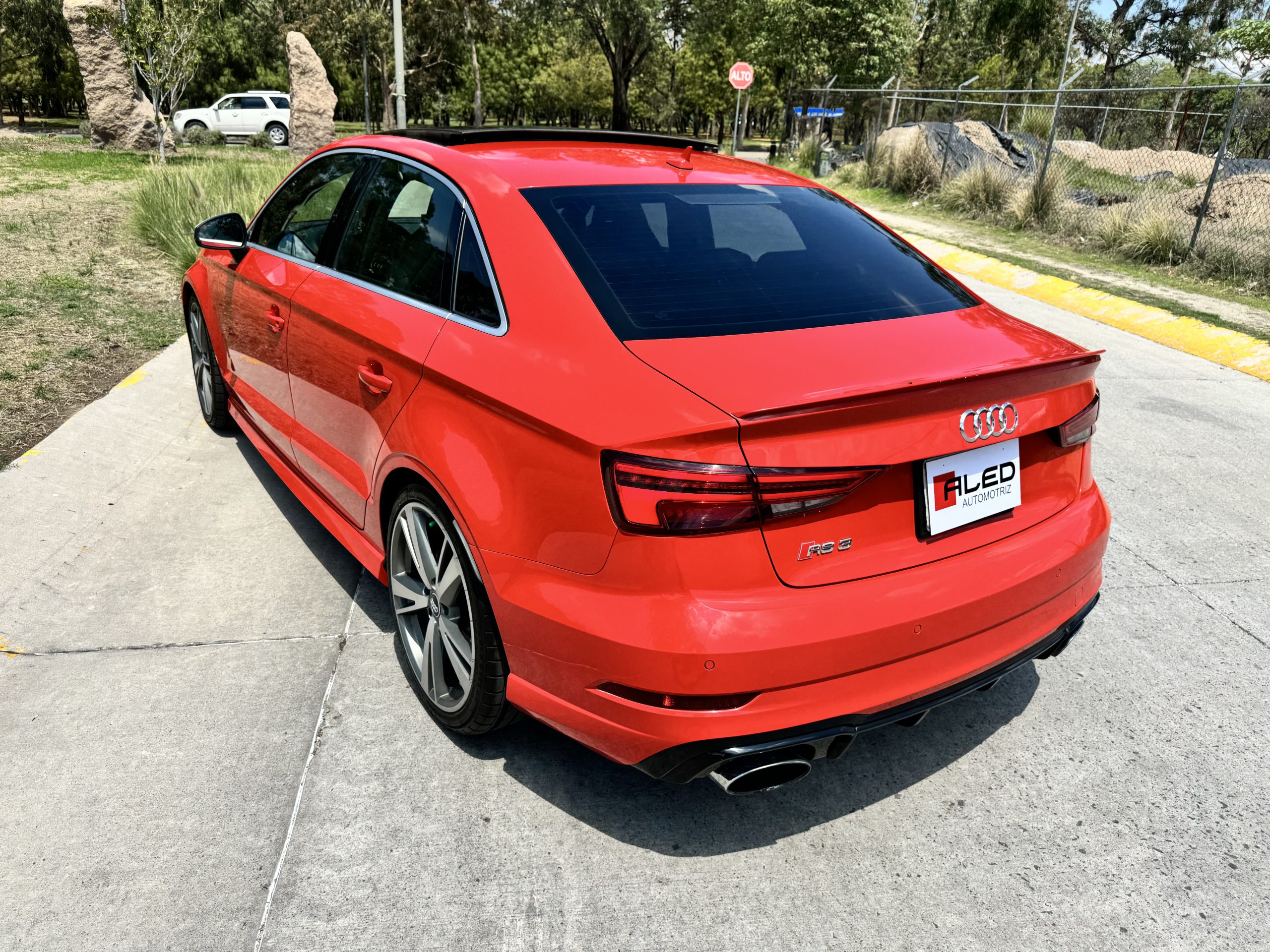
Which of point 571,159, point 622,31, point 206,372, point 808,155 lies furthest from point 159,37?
point 622,31

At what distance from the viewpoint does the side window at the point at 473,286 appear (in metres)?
2.53

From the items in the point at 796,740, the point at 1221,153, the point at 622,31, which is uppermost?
the point at 622,31

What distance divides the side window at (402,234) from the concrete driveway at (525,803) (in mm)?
1294

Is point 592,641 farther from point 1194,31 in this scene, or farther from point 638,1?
point 1194,31

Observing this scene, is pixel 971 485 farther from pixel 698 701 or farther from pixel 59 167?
pixel 59 167

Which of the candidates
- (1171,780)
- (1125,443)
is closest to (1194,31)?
(1125,443)

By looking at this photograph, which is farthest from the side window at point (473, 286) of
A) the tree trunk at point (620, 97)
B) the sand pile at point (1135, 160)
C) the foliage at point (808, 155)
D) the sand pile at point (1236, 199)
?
the tree trunk at point (620, 97)

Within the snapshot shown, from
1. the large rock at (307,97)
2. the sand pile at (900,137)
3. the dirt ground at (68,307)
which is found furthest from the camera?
the large rock at (307,97)

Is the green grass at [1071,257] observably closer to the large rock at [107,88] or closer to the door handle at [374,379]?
the door handle at [374,379]

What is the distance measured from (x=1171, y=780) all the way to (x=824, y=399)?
1773 mm

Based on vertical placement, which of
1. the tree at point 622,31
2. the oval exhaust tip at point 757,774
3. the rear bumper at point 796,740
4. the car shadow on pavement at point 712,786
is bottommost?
the car shadow on pavement at point 712,786

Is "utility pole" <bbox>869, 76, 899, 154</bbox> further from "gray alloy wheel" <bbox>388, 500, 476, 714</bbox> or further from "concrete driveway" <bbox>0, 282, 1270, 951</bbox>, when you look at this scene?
"gray alloy wheel" <bbox>388, 500, 476, 714</bbox>

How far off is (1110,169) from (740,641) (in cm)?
1987

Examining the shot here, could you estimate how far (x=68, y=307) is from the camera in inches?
302
